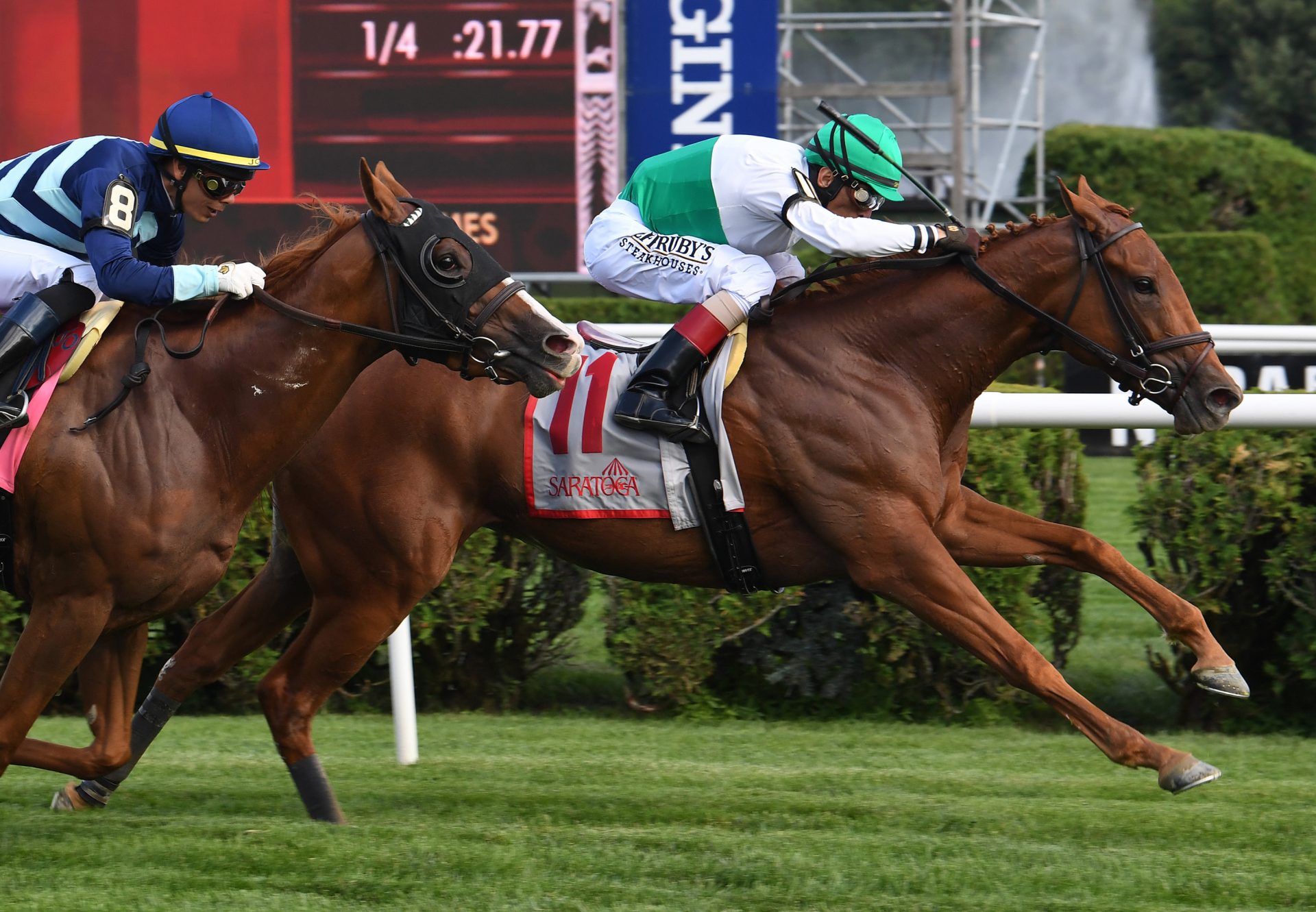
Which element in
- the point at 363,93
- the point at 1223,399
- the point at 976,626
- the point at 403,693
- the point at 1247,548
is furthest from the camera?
the point at 363,93

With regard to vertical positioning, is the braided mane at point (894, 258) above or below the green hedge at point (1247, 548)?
above

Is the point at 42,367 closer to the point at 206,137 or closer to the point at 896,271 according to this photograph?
the point at 206,137

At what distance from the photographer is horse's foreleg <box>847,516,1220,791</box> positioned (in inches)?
146

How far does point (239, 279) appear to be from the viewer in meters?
3.61

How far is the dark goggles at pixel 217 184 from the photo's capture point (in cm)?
380

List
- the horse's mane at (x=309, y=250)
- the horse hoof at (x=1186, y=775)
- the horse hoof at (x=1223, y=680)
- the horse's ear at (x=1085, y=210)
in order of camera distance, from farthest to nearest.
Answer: the horse's ear at (x=1085, y=210) < the horse hoof at (x=1223, y=680) < the horse's mane at (x=309, y=250) < the horse hoof at (x=1186, y=775)

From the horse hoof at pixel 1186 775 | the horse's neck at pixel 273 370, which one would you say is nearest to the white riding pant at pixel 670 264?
the horse's neck at pixel 273 370

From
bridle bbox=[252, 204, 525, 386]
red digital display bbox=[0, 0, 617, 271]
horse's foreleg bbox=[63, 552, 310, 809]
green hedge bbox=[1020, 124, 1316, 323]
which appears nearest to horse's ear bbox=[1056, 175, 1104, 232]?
bridle bbox=[252, 204, 525, 386]

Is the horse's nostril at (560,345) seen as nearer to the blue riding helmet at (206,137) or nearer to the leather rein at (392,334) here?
the leather rein at (392,334)

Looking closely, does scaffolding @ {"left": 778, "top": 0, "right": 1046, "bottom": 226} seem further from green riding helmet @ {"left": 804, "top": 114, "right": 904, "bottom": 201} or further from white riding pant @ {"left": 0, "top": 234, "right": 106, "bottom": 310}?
white riding pant @ {"left": 0, "top": 234, "right": 106, "bottom": 310}

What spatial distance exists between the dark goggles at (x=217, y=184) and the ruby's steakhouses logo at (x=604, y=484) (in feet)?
3.42

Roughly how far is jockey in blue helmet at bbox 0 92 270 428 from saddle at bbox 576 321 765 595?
1.15 meters

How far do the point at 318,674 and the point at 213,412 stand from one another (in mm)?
887

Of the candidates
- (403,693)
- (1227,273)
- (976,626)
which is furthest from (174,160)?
(1227,273)
